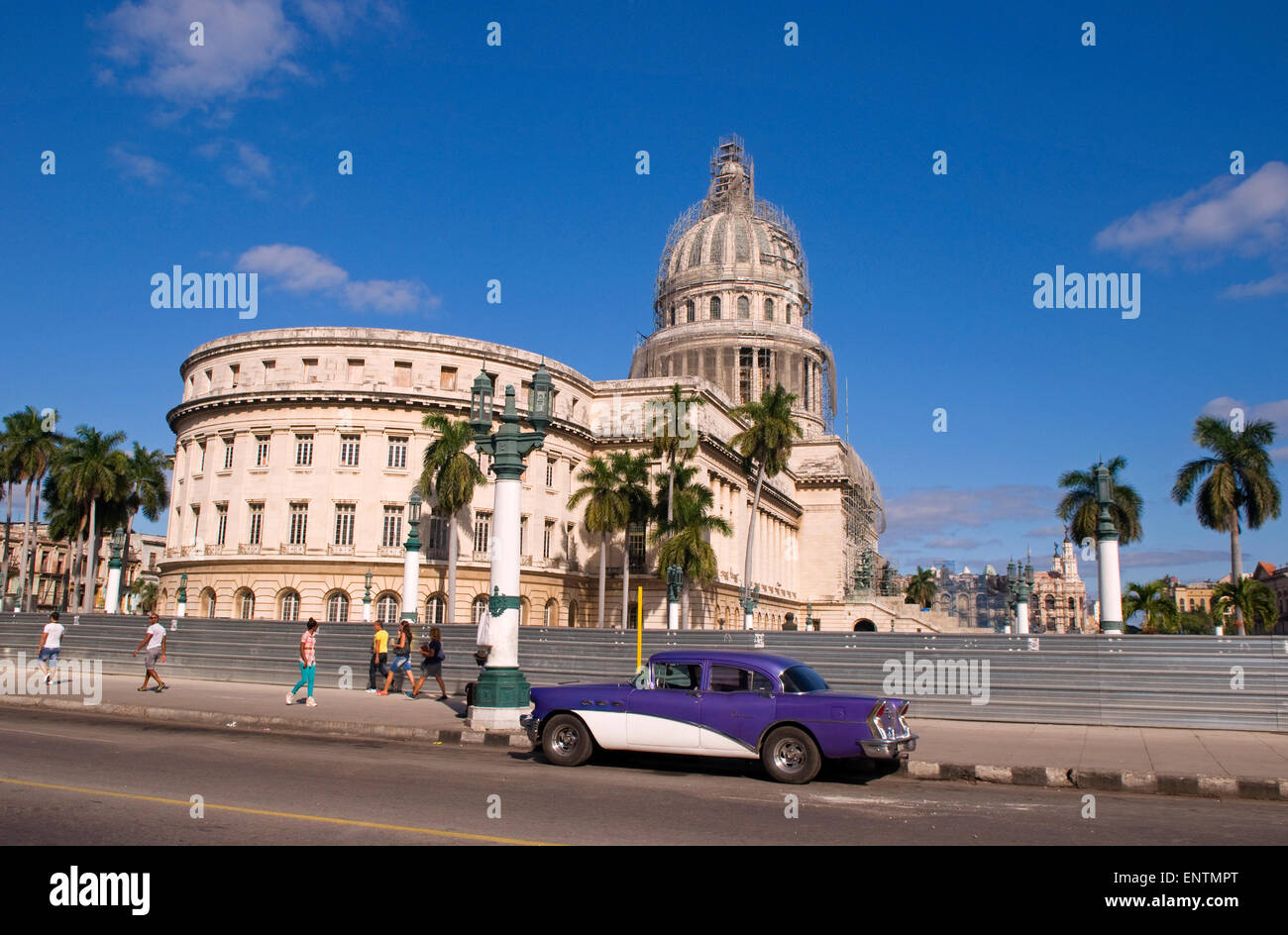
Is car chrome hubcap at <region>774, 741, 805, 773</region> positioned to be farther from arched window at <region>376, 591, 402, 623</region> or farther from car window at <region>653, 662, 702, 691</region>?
arched window at <region>376, 591, 402, 623</region>

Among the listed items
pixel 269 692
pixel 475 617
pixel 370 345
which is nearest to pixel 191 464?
pixel 370 345

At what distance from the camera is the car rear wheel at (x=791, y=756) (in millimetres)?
11820

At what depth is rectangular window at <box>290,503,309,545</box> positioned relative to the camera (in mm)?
50656

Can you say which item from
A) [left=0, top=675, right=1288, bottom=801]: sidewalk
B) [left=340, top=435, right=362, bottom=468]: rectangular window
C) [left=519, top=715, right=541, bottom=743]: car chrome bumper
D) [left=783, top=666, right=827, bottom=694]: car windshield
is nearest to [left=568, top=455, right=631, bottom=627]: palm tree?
[left=340, top=435, right=362, bottom=468]: rectangular window

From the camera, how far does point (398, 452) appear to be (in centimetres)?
5200

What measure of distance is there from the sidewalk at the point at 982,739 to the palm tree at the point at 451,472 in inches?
893

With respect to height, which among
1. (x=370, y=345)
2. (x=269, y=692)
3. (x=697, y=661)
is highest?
(x=370, y=345)

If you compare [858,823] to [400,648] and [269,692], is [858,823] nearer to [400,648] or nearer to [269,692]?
[400,648]

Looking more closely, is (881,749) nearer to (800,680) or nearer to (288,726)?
(800,680)

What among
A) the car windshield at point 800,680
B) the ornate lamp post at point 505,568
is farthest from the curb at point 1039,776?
the car windshield at point 800,680
